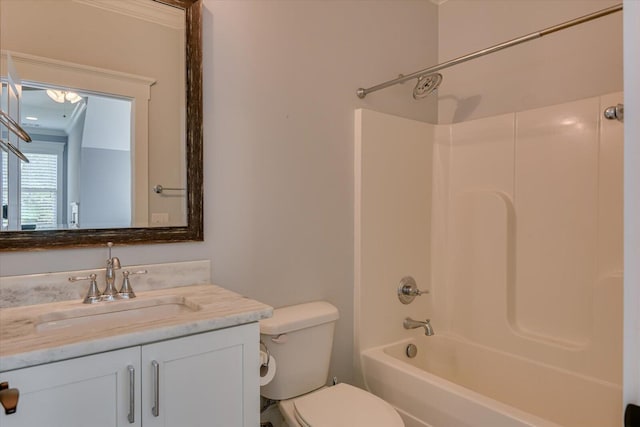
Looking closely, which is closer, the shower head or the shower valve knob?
the shower head

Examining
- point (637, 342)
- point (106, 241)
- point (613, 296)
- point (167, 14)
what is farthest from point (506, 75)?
point (106, 241)

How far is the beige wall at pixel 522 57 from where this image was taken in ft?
6.28

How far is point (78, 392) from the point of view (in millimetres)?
934

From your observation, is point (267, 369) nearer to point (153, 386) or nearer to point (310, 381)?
point (310, 381)

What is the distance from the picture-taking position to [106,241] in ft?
4.49

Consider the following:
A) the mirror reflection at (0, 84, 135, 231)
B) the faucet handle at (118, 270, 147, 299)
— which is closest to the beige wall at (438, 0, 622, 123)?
the mirror reflection at (0, 84, 135, 231)

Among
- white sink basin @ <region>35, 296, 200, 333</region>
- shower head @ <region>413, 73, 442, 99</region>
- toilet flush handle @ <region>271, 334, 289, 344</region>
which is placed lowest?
toilet flush handle @ <region>271, 334, 289, 344</region>

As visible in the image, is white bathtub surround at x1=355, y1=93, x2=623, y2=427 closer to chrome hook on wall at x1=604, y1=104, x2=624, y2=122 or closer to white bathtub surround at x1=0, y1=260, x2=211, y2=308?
chrome hook on wall at x1=604, y1=104, x2=624, y2=122

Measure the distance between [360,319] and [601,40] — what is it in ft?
5.99

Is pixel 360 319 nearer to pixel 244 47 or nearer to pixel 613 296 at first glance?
pixel 613 296

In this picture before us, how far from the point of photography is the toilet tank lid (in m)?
1.59

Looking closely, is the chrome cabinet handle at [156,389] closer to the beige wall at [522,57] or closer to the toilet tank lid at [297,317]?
the toilet tank lid at [297,317]

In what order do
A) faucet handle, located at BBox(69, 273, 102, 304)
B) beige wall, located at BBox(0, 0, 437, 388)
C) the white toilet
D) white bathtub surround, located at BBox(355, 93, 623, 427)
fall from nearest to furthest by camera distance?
faucet handle, located at BBox(69, 273, 102, 304) → the white toilet → beige wall, located at BBox(0, 0, 437, 388) → white bathtub surround, located at BBox(355, 93, 623, 427)

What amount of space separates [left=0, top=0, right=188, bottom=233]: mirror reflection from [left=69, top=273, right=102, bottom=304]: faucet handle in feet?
0.56
